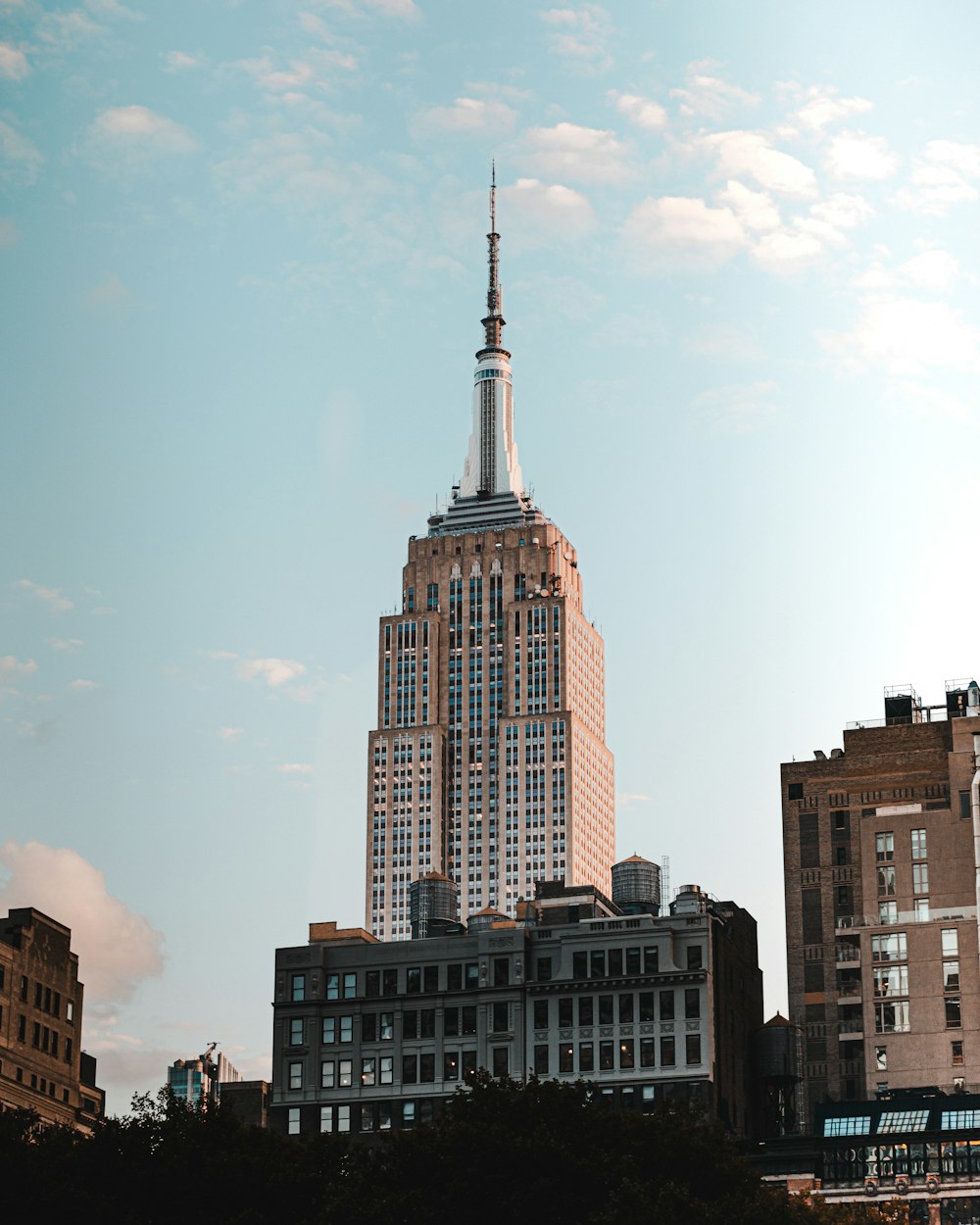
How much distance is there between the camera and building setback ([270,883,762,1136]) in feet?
625

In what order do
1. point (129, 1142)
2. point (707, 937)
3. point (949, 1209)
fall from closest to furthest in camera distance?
point (129, 1142) < point (949, 1209) < point (707, 937)

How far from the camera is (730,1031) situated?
198500 millimetres

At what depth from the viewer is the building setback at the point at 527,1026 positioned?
190500 mm

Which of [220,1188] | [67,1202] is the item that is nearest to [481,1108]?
[220,1188]

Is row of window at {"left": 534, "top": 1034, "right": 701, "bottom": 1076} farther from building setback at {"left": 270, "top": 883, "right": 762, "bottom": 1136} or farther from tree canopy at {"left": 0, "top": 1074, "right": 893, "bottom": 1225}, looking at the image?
tree canopy at {"left": 0, "top": 1074, "right": 893, "bottom": 1225}

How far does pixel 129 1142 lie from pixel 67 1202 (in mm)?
8188

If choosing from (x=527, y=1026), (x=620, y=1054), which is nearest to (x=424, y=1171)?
(x=620, y=1054)

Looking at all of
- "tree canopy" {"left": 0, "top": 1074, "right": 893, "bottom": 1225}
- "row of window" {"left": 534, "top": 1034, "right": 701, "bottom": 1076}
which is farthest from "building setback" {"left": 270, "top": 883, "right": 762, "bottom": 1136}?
"tree canopy" {"left": 0, "top": 1074, "right": 893, "bottom": 1225}

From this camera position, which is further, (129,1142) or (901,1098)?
(901,1098)

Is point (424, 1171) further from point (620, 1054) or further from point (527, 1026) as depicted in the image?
point (527, 1026)

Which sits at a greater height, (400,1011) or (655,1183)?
(400,1011)

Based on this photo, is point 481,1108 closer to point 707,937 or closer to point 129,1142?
point 129,1142

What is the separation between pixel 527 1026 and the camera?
194 m

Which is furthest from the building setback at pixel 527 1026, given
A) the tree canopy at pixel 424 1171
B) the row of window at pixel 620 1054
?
the tree canopy at pixel 424 1171
